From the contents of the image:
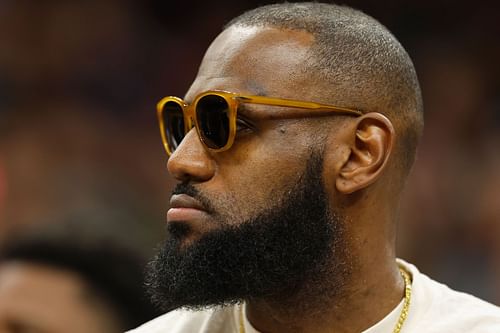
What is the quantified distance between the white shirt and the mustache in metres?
0.39

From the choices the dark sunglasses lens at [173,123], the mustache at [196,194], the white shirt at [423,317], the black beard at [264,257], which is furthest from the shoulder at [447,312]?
the dark sunglasses lens at [173,123]

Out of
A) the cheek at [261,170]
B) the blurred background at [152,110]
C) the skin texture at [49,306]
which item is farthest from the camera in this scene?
the blurred background at [152,110]

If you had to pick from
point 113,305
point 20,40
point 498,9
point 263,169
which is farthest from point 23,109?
point 263,169

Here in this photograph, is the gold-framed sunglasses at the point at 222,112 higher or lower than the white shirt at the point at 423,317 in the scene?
higher

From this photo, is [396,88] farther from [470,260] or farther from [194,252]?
[470,260]

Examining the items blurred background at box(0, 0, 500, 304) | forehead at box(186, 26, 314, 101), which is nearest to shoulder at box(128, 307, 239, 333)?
forehead at box(186, 26, 314, 101)

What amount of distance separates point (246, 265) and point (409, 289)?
18.1 inches

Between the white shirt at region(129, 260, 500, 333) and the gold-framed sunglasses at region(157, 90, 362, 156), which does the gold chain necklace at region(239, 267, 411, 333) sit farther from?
the gold-framed sunglasses at region(157, 90, 362, 156)

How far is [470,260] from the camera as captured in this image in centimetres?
482

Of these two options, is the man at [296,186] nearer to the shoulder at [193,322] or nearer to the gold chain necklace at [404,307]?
the gold chain necklace at [404,307]

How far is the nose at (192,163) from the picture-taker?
7.90 ft

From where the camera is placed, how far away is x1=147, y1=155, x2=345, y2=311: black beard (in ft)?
7.87

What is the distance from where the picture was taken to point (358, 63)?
2.52 m

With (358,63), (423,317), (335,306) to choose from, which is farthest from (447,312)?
(358,63)
